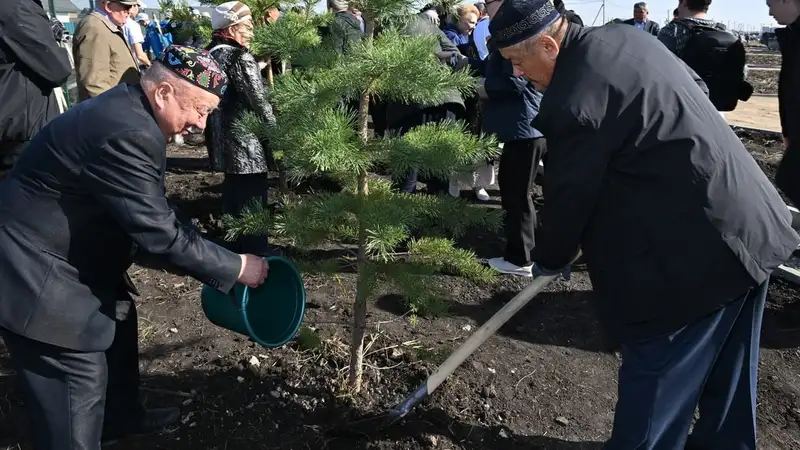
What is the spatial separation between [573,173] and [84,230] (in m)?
1.43

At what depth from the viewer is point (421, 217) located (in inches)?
98.7

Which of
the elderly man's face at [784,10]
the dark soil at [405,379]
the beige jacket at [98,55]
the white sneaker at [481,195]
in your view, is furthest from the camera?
the white sneaker at [481,195]

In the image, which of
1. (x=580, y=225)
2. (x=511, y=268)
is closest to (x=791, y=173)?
(x=511, y=268)

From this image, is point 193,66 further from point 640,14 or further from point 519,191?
point 640,14

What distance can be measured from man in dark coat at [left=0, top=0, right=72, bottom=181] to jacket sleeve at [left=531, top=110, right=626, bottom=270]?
2.75 metres

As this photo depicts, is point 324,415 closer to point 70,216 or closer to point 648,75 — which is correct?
point 70,216

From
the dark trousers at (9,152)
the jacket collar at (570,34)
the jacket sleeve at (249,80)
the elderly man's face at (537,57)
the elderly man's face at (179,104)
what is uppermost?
the jacket collar at (570,34)

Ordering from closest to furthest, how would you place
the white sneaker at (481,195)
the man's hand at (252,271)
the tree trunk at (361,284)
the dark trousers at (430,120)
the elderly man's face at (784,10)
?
the man's hand at (252,271) < the tree trunk at (361,284) < the elderly man's face at (784,10) < the dark trousers at (430,120) < the white sneaker at (481,195)

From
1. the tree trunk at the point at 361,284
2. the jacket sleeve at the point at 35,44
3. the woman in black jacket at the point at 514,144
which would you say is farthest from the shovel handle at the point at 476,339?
the jacket sleeve at the point at 35,44

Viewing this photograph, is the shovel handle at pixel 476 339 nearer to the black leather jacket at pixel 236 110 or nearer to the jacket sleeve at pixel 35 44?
the black leather jacket at pixel 236 110

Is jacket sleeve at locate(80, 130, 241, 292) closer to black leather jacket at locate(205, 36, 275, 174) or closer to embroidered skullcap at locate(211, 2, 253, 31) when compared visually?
black leather jacket at locate(205, 36, 275, 174)

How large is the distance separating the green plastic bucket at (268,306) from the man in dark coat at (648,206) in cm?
92

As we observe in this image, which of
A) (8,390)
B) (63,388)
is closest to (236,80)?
(8,390)

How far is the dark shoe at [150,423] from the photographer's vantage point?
2.57 meters
